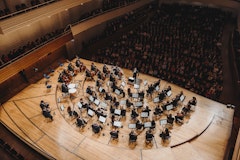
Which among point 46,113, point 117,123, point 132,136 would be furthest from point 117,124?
point 46,113

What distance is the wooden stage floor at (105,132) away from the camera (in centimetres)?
660

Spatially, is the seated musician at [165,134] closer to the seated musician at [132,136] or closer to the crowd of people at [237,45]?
the seated musician at [132,136]

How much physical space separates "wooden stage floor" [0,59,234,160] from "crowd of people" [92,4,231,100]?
1465mm

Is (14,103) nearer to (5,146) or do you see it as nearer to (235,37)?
(5,146)

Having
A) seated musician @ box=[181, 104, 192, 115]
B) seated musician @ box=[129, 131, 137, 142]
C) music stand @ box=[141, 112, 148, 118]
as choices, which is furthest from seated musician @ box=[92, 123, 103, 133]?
seated musician @ box=[181, 104, 192, 115]

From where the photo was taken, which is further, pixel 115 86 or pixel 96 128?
pixel 115 86

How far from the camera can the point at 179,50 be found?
1159 cm

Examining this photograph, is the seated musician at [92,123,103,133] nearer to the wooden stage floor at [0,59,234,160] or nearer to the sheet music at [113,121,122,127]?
the wooden stage floor at [0,59,234,160]

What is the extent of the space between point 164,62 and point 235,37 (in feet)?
17.0

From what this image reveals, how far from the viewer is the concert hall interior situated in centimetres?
690

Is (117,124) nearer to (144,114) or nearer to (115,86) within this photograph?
(144,114)

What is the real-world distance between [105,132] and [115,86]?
6.87 ft

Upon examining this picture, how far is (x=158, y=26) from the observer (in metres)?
13.7

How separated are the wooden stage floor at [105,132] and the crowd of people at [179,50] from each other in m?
1.46
